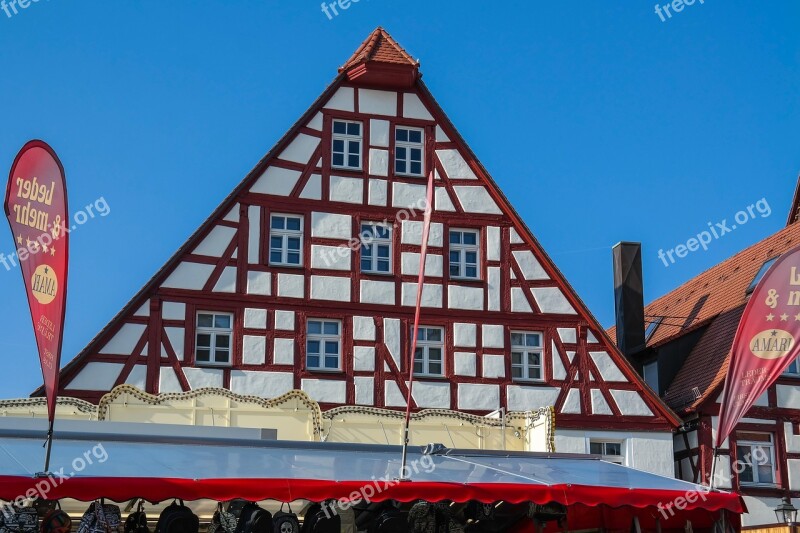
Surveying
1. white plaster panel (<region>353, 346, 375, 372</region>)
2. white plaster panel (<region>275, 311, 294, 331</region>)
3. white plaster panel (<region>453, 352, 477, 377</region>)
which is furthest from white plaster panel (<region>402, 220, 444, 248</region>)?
white plaster panel (<region>275, 311, 294, 331</region>)

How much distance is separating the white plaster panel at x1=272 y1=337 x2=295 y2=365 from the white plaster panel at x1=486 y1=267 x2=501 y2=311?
351cm

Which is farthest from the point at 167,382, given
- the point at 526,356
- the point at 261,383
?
the point at 526,356

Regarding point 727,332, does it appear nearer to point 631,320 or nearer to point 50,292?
point 631,320

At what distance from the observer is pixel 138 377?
2000 cm

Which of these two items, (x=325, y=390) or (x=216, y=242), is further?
(x=216, y=242)

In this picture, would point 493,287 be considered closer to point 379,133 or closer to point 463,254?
point 463,254

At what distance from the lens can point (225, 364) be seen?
20.6 m

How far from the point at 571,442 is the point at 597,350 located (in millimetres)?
1727

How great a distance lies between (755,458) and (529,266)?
16.5 feet

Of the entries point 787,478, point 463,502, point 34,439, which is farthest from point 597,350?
point 34,439

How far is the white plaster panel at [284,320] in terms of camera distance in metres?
21.0

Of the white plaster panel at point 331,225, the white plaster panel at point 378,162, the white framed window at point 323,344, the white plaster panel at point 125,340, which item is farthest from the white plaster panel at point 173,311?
the white plaster panel at point 378,162

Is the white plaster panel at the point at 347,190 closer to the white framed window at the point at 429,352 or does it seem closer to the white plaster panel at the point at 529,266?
the white framed window at the point at 429,352

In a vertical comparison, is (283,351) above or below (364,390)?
above
